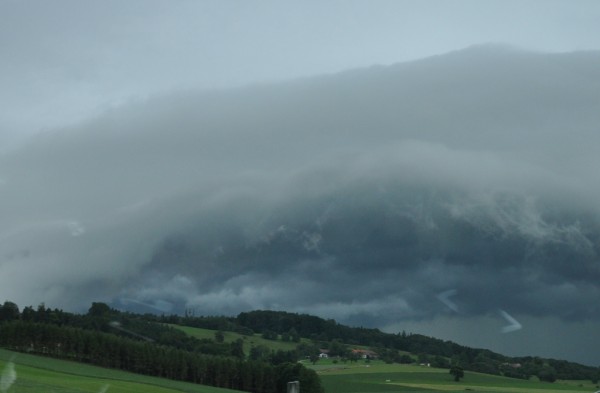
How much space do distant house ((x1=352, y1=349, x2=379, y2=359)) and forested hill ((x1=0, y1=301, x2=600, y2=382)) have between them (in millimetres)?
1003

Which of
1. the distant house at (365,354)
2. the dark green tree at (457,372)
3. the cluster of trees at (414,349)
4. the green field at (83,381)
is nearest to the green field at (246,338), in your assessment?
the cluster of trees at (414,349)

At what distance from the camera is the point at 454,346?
142875mm

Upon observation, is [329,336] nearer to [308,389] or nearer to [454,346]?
[454,346]

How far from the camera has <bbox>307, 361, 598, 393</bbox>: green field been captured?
105m

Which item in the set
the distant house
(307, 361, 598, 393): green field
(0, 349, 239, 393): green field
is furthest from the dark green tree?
(0, 349, 239, 393): green field

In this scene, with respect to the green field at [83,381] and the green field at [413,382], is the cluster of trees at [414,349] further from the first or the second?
the green field at [83,381]

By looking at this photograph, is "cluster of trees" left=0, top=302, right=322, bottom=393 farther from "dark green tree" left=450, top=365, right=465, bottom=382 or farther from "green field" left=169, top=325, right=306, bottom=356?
"dark green tree" left=450, top=365, right=465, bottom=382

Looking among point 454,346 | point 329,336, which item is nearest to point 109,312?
point 329,336

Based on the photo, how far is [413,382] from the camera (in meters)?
122

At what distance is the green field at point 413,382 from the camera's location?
10519cm

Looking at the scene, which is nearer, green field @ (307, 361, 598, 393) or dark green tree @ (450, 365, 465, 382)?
green field @ (307, 361, 598, 393)

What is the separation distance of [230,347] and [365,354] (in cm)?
2802

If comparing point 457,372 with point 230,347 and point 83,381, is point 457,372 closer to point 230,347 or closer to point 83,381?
point 230,347

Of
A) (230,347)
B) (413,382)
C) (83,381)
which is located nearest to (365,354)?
(230,347)
